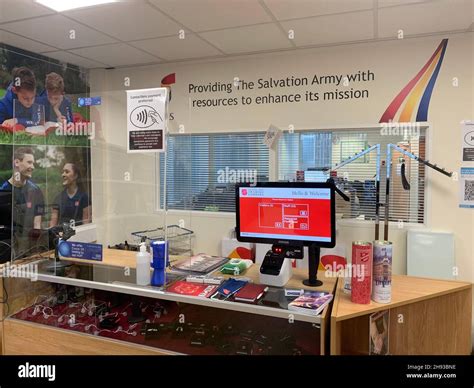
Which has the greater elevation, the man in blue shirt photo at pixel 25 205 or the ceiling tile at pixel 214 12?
the ceiling tile at pixel 214 12

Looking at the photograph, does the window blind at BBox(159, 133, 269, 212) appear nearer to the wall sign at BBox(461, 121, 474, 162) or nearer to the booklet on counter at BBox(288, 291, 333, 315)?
the wall sign at BBox(461, 121, 474, 162)

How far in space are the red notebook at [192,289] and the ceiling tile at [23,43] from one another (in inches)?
120

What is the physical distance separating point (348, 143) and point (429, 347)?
92.8 inches

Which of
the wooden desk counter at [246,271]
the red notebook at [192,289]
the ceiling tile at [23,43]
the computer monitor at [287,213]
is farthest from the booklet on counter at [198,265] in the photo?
the ceiling tile at [23,43]

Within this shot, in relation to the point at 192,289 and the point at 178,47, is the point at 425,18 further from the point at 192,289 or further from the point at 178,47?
the point at 192,289

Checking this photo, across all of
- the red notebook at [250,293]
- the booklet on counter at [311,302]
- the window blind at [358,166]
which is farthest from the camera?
the window blind at [358,166]

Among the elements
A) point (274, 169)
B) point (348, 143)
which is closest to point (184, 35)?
point (274, 169)

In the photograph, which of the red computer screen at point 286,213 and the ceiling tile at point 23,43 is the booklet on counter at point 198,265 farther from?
the ceiling tile at point 23,43

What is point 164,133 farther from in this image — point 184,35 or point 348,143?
point 348,143

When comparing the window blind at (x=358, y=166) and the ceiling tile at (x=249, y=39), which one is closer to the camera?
the ceiling tile at (x=249, y=39)

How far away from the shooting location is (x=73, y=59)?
4191 mm

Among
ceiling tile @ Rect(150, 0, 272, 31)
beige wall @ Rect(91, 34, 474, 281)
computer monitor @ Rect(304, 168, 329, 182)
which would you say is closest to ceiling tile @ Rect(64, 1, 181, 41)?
ceiling tile @ Rect(150, 0, 272, 31)

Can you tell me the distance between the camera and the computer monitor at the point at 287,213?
71.7 inches

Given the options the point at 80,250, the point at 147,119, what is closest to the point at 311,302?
the point at 147,119
